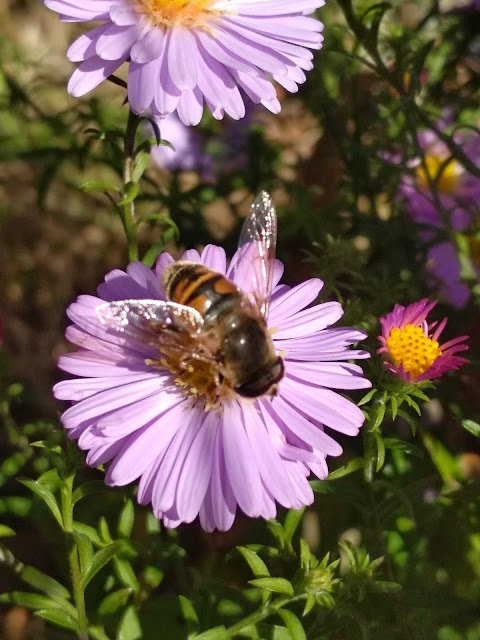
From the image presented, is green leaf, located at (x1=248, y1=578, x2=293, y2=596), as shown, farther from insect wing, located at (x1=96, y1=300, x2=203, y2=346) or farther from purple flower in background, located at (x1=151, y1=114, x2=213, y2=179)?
purple flower in background, located at (x1=151, y1=114, x2=213, y2=179)

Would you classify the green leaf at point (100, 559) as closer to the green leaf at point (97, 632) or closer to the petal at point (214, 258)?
the green leaf at point (97, 632)

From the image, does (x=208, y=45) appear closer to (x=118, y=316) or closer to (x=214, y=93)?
(x=214, y=93)

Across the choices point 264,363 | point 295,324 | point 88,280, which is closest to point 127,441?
point 264,363

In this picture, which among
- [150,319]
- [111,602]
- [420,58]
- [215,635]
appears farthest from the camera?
[420,58]

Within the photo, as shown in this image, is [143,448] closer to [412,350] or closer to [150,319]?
[150,319]

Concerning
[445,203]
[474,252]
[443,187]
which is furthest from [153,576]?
[443,187]

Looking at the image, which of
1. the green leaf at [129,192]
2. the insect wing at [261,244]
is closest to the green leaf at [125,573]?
the insect wing at [261,244]
